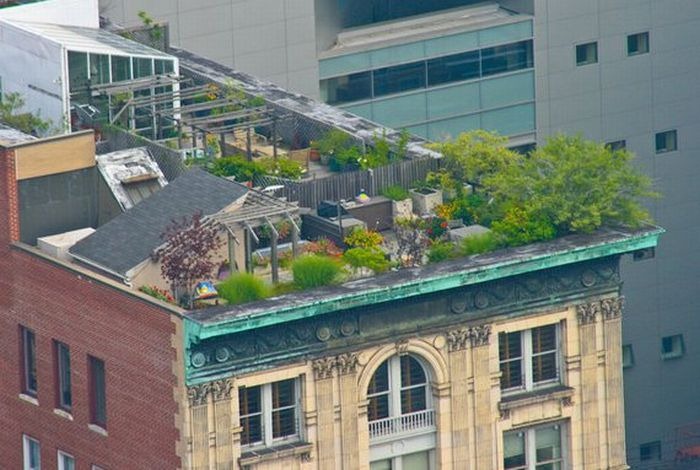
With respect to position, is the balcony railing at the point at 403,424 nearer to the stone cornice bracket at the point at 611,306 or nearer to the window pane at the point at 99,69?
the stone cornice bracket at the point at 611,306

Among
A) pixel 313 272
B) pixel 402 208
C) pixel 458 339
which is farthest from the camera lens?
pixel 402 208

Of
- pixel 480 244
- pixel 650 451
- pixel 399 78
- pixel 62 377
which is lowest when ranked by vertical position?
pixel 650 451

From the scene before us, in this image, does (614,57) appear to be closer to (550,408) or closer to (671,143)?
(671,143)

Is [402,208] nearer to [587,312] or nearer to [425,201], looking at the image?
[425,201]

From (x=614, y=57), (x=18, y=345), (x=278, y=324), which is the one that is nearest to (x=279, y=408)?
(x=278, y=324)

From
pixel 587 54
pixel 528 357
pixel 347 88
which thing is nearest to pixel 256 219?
pixel 528 357

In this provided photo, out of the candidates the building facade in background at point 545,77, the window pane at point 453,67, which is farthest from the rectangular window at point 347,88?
the window pane at point 453,67

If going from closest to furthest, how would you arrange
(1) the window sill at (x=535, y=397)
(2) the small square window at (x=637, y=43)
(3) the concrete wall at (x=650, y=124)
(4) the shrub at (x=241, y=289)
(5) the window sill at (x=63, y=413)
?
(4) the shrub at (x=241, y=289), (5) the window sill at (x=63, y=413), (1) the window sill at (x=535, y=397), (3) the concrete wall at (x=650, y=124), (2) the small square window at (x=637, y=43)
